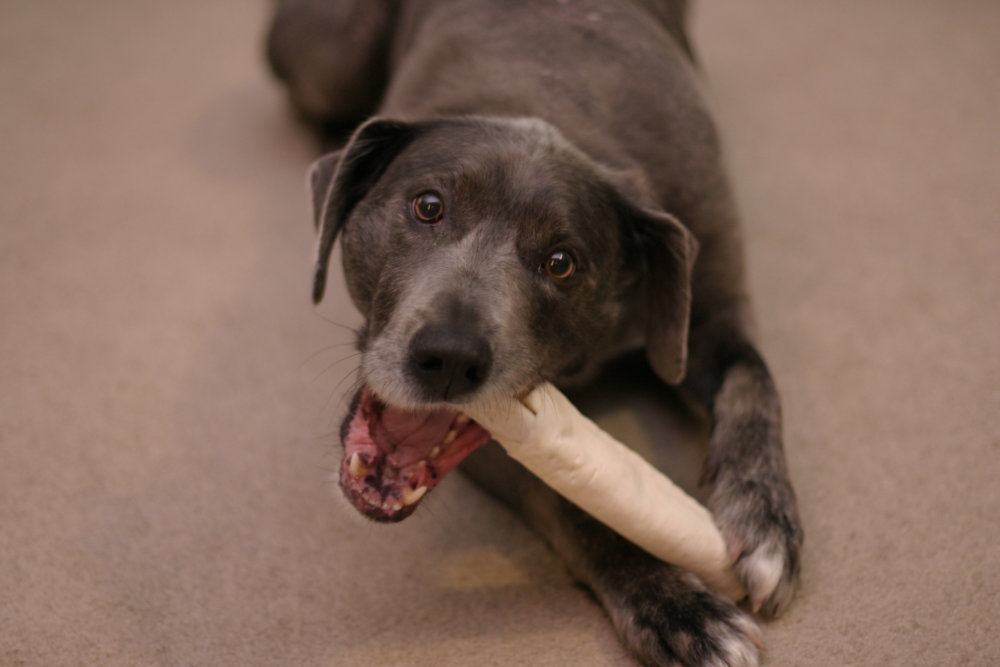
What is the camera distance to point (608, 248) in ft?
5.53

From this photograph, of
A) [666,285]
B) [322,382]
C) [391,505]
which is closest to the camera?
[391,505]

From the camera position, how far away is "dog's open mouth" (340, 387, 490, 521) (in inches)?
57.2

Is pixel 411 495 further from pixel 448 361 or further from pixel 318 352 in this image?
pixel 318 352

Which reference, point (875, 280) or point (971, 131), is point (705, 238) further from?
point (971, 131)

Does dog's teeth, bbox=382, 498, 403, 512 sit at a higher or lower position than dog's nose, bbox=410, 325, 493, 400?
lower

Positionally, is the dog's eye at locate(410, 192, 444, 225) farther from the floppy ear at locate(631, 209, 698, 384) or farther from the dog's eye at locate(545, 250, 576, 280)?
the floppy ear at locate(631, 209, 698, 384)

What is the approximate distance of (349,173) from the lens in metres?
Result: 1.75

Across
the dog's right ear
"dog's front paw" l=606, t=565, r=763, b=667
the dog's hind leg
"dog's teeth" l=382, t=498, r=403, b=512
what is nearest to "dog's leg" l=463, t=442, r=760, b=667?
"dog's front paw" l=606, t=565, r=763, b=667

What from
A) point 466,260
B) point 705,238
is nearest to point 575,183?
point 466,260

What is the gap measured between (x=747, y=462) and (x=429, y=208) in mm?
761

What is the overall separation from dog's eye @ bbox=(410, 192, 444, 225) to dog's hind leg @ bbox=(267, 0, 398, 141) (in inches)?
51.0

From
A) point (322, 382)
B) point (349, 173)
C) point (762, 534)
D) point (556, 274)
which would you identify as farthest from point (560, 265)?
point (322, 382)

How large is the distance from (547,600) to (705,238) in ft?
2.95

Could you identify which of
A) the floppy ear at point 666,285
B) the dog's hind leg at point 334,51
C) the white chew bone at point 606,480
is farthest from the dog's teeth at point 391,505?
the dog's hind leg at point 334,51
